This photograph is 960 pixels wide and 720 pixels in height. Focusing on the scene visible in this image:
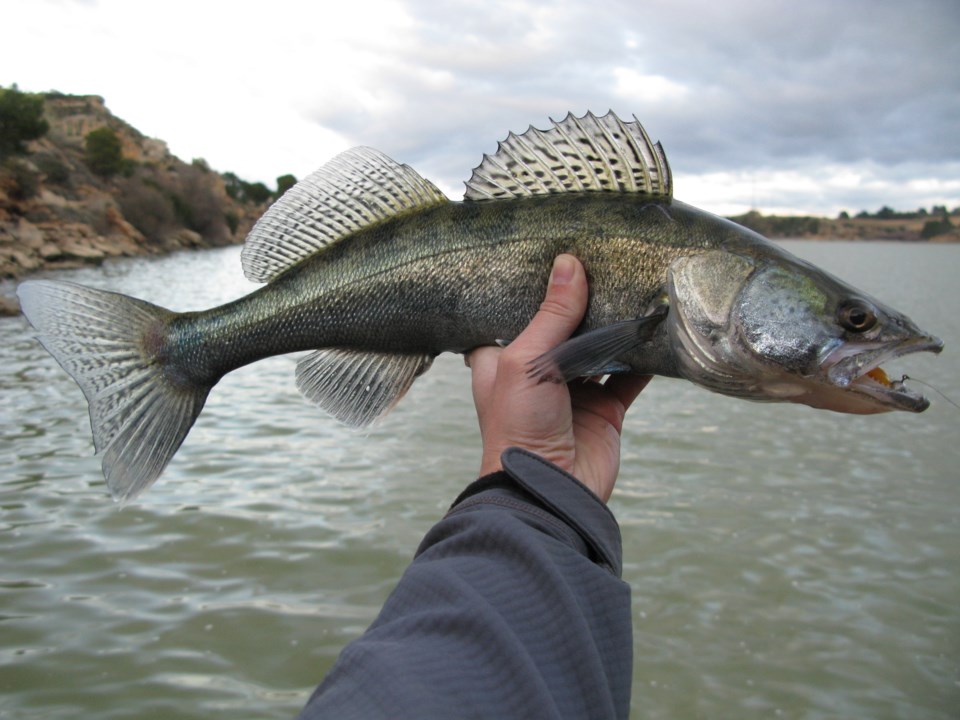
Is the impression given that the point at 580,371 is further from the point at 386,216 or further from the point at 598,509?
the point at 386,216

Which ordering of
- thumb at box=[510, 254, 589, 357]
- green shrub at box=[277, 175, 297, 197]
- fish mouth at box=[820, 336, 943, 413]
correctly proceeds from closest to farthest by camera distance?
fish mouth at box=[820, 336, 943, 413]
thumb at box=[510, 254, 589, 357]
green shrub at box=[277, 175, 297, 197]

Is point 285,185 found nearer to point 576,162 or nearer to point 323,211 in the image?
point 323,211

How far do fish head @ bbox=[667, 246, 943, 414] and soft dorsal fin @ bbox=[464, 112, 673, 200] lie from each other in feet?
1.37

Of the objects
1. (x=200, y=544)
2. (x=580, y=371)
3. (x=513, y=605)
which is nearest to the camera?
(x=513, y=605)

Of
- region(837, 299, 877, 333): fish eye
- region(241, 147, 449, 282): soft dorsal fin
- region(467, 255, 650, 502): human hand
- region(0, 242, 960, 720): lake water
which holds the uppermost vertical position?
region(241, 147, 449, 282): soft dorsal fin

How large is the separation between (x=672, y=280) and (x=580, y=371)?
21.1 inches

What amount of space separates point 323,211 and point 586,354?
1424 mm

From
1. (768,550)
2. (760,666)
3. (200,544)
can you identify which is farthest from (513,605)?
(768,550)

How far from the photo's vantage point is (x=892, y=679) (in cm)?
703

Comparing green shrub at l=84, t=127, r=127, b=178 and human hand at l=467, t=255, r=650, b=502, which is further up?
green shrub at l=84, t=127, r=127, b=178

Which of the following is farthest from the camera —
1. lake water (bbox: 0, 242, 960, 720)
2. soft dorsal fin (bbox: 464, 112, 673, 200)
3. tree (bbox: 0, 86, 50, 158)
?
tree (bbox: 0, 86, 50, 158)

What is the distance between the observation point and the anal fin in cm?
332

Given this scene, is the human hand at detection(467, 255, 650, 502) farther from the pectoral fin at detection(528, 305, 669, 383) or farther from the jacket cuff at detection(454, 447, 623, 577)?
the jacket cuff at detection(454, 447, 623, 577)

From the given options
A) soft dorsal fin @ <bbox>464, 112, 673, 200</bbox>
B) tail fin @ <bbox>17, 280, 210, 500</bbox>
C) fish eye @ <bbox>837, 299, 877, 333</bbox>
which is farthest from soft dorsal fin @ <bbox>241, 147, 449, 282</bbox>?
fish eye @ <bbox>837, 299, 877, 333</bbox>
